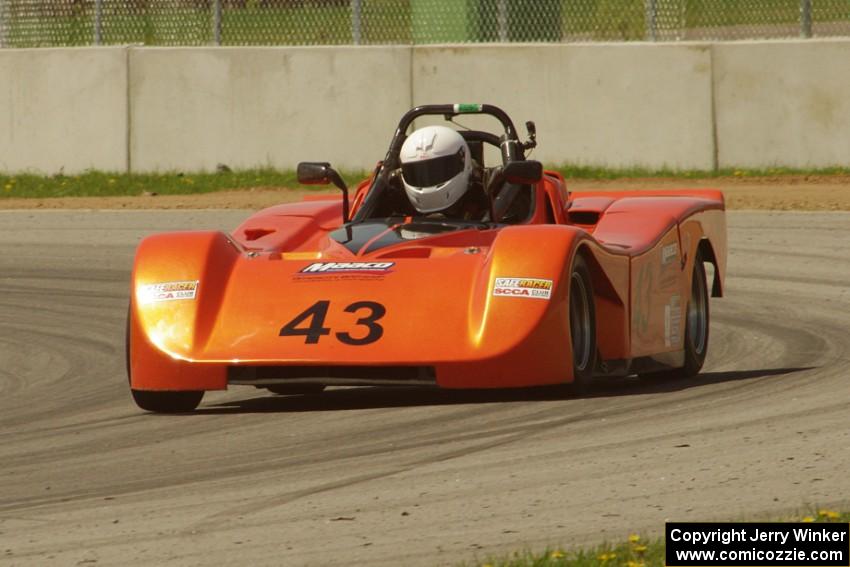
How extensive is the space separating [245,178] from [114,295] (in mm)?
6530

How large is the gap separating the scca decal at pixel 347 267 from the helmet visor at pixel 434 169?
1072mm

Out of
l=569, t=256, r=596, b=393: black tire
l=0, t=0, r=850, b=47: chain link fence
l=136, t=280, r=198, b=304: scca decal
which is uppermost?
l=0, t=0, r=850, b=47: chain link fence

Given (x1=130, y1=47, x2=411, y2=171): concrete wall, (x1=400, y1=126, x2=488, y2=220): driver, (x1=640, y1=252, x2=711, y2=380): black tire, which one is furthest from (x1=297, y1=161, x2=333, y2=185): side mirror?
(x1=130, y1=47, x2=411, y2=171): concrete wall

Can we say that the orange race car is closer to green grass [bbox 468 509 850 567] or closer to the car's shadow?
the car's shadow

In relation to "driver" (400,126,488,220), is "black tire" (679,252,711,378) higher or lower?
lower

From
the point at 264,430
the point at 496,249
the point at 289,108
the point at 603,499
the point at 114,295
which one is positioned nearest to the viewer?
the point at 603,499

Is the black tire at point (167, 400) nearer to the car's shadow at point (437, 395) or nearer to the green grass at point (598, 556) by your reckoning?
the car's shadow at point (437, 395)

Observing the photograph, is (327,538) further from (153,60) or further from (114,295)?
(153,60)

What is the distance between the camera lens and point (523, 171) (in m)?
9.31

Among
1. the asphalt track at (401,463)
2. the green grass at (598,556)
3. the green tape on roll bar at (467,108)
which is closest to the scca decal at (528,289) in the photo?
the asphalt track at (401,463)

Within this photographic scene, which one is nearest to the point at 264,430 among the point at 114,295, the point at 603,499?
the point at 603,499

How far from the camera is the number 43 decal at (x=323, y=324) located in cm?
802

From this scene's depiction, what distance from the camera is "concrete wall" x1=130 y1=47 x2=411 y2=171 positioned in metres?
19.7

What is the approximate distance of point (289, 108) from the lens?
20062 mm
